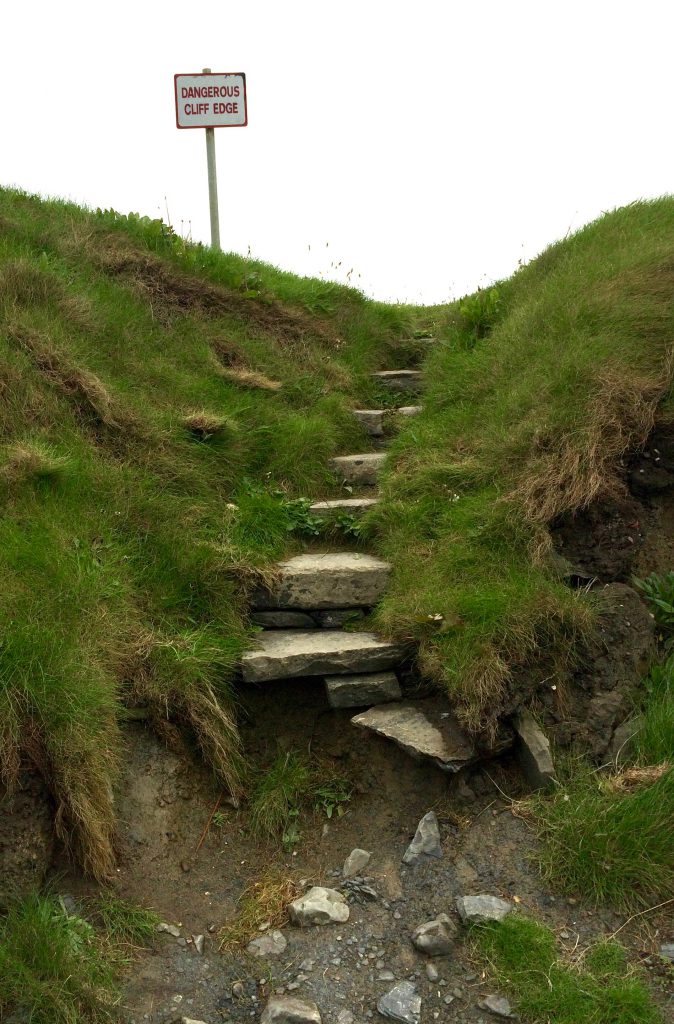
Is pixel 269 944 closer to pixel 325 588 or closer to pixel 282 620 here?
pixel 282 620

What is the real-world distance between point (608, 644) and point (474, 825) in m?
1.30

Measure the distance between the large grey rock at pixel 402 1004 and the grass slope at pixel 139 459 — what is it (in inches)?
54.2

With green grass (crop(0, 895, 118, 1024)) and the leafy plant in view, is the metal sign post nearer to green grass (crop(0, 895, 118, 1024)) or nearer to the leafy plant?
the leafy plant

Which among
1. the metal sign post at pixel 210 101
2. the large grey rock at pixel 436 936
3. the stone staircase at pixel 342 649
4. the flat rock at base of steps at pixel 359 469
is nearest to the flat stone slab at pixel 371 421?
the flat rock at base of steps at pixel 359 469

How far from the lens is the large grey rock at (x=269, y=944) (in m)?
3.69

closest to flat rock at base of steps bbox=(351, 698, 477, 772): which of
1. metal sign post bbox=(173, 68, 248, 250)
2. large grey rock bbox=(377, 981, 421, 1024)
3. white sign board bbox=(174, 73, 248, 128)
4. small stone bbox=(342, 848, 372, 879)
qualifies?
small stone bbox=(342, 848, 372, 879)

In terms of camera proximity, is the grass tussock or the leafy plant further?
the leafy plant

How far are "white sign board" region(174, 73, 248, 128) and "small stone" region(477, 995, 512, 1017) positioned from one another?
29.0ft

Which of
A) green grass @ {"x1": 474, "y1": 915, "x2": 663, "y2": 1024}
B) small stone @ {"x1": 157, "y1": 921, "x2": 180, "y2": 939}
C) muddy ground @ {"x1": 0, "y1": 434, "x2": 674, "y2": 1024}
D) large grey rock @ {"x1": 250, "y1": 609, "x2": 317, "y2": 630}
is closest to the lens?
green grass @ {"x1": 474, "y1": 915, "x2": 663, "y2": 1024}

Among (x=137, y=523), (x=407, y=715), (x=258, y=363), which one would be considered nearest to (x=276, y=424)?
(x=258, y=363)

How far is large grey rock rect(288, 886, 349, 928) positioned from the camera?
12.4 feet

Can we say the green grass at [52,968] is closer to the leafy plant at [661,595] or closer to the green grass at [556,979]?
the green grass at [556,979]

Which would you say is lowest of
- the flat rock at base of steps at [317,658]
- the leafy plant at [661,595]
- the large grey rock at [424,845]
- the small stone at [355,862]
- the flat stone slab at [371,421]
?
the small stone at [355,862]

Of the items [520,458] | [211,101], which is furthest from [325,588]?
[211,101]
